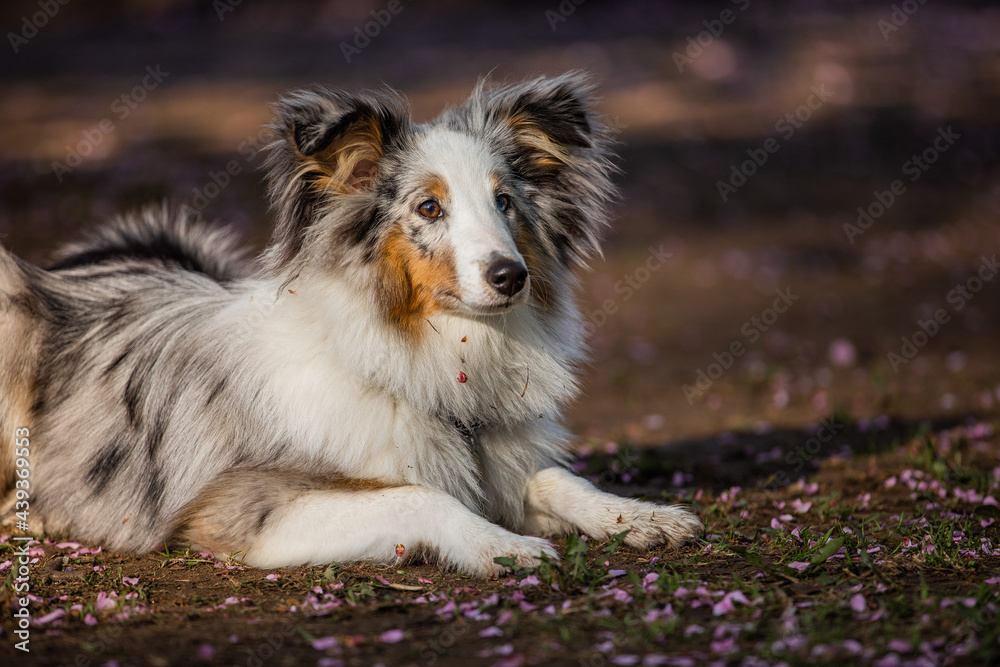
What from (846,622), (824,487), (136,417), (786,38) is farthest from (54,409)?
(786,38)

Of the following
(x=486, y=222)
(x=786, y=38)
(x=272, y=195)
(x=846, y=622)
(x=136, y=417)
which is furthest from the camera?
(x=786, y=38)

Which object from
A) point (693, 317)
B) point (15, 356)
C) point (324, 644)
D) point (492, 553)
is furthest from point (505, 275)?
point (693, 317)

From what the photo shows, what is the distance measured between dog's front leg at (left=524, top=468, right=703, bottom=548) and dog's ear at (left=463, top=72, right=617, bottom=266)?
3.79ft

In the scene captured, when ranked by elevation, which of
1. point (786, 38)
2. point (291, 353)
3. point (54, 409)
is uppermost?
point (786, 38)

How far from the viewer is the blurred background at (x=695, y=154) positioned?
28.5 feet

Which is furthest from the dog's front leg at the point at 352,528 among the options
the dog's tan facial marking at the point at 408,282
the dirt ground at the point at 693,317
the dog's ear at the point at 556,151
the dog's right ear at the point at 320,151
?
the dog's ear at the point at 556,151

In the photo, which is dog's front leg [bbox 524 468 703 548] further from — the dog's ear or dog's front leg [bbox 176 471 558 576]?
the dog's ear

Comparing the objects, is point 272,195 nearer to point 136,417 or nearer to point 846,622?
point 136,417

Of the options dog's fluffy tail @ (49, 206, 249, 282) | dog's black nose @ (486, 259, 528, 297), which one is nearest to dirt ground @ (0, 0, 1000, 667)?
dog's black nose @ (486, 259, 528, 297)

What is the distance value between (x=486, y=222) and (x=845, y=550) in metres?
2.18

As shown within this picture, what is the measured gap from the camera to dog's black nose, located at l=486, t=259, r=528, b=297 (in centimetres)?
380

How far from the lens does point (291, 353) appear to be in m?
4.22

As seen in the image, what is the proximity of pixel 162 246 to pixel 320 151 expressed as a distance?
2.23 meters

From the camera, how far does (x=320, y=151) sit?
13.4 feet
